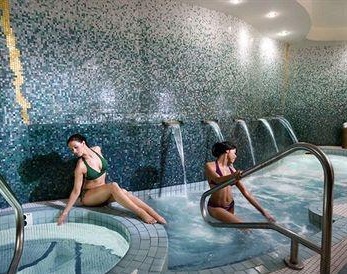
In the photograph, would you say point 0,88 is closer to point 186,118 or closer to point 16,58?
point 16,58

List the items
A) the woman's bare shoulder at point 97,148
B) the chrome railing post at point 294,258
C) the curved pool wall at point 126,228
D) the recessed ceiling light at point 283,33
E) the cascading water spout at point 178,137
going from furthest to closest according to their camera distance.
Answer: the recessed ceiling light at point 283,33 < the cascading water spout at point 178,137 < the woman's bare shoulder at point 97,148 < the curved pool wall at point 126,228 < the chrome railing post at point 294,258

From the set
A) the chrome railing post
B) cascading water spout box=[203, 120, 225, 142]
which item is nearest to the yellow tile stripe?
cascading water spout box=[203, 120, 225, 142]

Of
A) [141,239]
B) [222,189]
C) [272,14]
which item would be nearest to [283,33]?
[272,14]

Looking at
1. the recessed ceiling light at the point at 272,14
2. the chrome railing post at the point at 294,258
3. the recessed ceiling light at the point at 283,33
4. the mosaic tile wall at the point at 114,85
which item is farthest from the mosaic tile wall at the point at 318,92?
the chrome railing post at the point at 294,258

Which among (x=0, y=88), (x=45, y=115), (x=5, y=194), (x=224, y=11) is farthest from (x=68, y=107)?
(x=224, y=11)

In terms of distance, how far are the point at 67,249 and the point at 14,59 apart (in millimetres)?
2679

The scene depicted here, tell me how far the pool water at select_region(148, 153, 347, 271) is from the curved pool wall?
480 millimetres

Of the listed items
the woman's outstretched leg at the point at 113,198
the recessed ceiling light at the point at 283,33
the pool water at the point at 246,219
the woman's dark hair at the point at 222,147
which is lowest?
the pool water at the point at 246,219

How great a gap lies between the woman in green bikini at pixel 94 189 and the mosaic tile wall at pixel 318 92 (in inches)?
308

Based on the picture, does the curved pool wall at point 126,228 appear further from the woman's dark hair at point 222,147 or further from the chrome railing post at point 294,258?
the woman's dark hair at point 222,147

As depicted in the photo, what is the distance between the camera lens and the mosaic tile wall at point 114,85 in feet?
14.1

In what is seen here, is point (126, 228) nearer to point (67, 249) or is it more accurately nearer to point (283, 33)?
point (67, 249)

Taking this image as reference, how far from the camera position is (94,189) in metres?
4.13

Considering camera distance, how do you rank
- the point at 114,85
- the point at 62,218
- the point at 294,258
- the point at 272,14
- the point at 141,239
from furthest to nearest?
the point at 272,14 → the point at 114,85 → the point at 62,218 → the point at 141,239 → the point at 294,258
